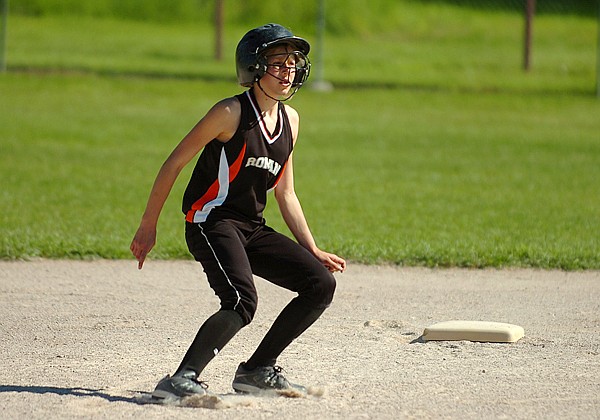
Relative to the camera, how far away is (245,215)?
16.4 feet

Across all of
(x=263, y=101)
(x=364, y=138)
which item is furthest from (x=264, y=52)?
(x=364, y=138)

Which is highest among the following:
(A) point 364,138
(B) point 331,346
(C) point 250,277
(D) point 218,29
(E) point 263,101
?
(E) point 263,101

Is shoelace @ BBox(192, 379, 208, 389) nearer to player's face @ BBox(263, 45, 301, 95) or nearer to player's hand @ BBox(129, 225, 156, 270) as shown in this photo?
player's hand @ BBox(129, 225, 156, 270)

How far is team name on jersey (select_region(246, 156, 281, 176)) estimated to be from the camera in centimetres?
489

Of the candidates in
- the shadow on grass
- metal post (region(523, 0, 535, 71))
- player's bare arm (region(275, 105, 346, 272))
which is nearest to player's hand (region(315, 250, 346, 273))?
player's bare arm (region(275, 105, 346, 272))

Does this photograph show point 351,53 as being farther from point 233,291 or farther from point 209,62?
point 233,291

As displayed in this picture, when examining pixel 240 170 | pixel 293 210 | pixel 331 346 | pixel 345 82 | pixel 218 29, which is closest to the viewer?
pixel 240 170

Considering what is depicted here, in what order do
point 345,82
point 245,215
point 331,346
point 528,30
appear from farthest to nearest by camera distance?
point 528,30 < point 345,82 < point 331,346 < point 245,215

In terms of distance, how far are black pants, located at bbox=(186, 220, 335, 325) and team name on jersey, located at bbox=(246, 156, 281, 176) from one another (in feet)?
0.88

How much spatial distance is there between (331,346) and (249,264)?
125 cm

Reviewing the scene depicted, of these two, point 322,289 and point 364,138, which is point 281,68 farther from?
point 364,138

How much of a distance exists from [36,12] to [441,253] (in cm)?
2236

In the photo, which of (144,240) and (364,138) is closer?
(144,240)

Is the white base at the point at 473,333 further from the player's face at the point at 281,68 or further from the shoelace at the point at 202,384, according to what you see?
the player's face at the point at 281,68
